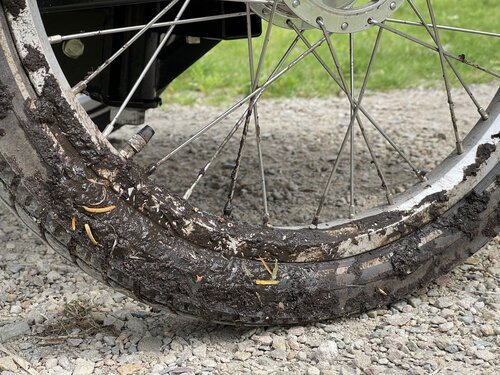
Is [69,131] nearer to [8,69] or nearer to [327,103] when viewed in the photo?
[8,69]

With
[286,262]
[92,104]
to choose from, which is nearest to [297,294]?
[286,262]

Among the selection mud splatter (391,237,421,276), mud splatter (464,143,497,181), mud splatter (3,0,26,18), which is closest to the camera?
mud splatter (3,0,26,18)

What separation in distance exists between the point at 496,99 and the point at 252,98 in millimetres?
672

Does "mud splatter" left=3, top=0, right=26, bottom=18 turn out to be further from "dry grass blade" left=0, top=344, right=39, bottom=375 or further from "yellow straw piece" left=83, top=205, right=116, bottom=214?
"dry grass blade" left=0, top=344, right=39, bottom=375

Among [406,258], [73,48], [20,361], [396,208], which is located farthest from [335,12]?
[20,361]

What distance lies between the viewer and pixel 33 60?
1761 mm

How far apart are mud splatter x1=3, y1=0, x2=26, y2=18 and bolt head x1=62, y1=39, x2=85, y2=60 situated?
0.79m

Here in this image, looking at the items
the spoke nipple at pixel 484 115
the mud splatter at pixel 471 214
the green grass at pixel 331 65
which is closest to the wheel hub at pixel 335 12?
the spoke nipple at pixel 484 115

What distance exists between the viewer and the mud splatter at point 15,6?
5.69ft

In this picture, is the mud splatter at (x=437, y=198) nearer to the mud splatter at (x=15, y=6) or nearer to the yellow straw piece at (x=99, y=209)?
the yellow straw piece at (x=99, y=209)

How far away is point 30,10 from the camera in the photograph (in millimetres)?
1757

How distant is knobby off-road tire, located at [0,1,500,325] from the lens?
5.83 ft

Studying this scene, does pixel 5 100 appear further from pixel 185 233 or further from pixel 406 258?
pixel 406 258

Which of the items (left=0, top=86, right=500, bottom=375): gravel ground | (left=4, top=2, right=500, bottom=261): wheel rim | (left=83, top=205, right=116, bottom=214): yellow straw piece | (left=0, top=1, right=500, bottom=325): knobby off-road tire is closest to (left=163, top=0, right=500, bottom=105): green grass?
(left=0, top=86, right=500, bottom=375): gravel ground
